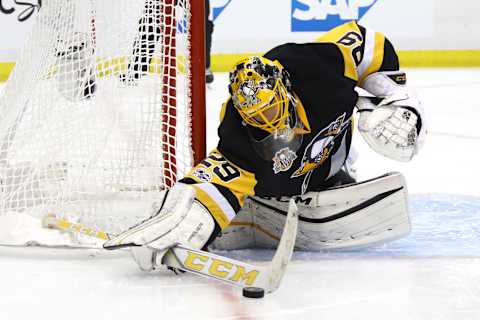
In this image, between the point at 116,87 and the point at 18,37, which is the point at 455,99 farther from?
the point at 116,87

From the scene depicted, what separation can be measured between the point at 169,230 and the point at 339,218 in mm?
424

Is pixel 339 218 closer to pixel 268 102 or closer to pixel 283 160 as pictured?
pixel 283 160

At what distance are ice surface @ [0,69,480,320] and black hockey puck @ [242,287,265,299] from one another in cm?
1

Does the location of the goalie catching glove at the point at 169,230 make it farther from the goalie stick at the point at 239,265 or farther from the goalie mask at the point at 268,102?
the goalie mask at the point at 268,102

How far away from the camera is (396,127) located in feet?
6.48

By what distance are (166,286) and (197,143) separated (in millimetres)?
486

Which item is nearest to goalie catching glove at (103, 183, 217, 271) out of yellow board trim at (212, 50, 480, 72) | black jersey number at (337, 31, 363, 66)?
black jersey number at (337, 31, 363, 66)

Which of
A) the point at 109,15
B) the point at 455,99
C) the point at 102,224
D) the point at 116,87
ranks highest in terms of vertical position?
the point at 109,15

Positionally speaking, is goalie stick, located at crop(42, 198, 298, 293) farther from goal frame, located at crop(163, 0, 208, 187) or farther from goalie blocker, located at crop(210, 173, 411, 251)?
goal frame, located at crop(163, 0, 208, 187)

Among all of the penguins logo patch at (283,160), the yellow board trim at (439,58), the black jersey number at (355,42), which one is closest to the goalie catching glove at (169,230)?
the penguins logo patch at (283,160)

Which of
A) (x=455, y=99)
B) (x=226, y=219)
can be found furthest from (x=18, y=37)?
(x=226, y=219)

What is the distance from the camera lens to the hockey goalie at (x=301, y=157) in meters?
1.94

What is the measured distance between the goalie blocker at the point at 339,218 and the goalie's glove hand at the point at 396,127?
14cm

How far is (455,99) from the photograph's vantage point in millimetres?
5336
